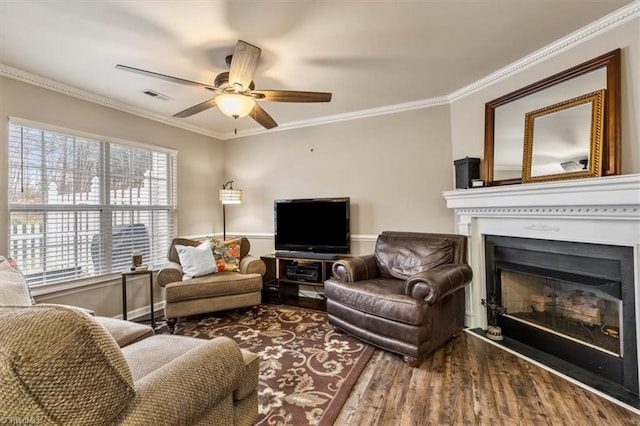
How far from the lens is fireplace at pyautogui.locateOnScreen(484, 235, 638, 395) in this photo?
1.94m

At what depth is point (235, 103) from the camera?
2.19 m

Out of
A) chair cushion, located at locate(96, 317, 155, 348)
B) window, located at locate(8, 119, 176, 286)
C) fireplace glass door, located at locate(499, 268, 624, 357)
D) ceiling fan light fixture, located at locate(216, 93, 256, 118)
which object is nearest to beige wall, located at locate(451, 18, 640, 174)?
fireplace glass door, located at locate(499, 268, 624, 357)

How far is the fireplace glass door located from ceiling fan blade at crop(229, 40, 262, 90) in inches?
113

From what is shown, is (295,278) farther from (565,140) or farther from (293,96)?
(565,140)

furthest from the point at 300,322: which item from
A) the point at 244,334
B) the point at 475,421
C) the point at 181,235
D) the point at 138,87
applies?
the point at 138,87

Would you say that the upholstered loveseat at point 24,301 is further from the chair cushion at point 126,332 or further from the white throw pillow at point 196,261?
the white throw pillow at point 196,261

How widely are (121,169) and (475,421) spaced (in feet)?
13.4

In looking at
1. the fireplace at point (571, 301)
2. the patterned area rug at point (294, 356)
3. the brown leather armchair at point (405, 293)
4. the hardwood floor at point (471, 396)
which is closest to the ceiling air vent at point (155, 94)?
the patterned area rug at point (294, 356)

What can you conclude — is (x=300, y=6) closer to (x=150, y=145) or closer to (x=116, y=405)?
(x=116, y=405)

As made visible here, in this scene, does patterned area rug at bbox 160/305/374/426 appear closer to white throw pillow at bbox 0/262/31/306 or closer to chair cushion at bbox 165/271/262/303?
chair cushion at bbox 165/271/262/303

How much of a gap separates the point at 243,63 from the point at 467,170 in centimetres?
233

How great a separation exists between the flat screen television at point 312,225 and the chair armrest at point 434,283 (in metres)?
1.33

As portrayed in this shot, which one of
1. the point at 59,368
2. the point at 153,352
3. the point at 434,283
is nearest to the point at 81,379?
the point at 59,368

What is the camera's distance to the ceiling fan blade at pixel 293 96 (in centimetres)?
223
